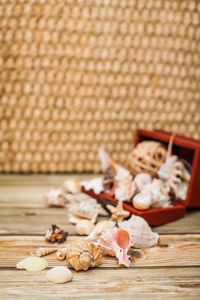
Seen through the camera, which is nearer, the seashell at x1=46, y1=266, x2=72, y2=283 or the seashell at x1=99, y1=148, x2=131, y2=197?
the seashell at x1=46, y1=266, x2=72, y2=283

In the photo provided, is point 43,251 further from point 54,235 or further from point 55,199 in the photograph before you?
point 55,199

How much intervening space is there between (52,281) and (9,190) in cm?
40

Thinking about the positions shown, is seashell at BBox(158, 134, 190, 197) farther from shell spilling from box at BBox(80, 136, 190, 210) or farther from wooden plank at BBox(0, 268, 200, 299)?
wooden plank at BBox(0, 268, 200, 299)

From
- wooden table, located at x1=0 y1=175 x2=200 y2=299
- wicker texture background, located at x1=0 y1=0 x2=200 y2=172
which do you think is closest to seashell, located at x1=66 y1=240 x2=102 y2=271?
wooden table, located at x1=0 y1=175 x2=200 y2=299

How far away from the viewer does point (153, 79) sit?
0.93m

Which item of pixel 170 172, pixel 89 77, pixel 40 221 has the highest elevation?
pixel 89 77

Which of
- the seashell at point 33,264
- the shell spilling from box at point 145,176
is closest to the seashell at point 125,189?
the shell spilling from box at point 145,176

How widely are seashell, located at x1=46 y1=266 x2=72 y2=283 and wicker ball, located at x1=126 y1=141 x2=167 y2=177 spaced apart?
13.0 inches

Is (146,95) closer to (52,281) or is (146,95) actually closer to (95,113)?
(95,113)

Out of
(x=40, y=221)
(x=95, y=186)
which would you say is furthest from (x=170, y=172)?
(x=40, y=221)

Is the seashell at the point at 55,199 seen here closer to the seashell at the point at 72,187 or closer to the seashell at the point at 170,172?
the seashell at the point at 72,187

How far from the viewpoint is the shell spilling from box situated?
2.10ft

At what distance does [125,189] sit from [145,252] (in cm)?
17

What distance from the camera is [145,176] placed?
0.65 m
